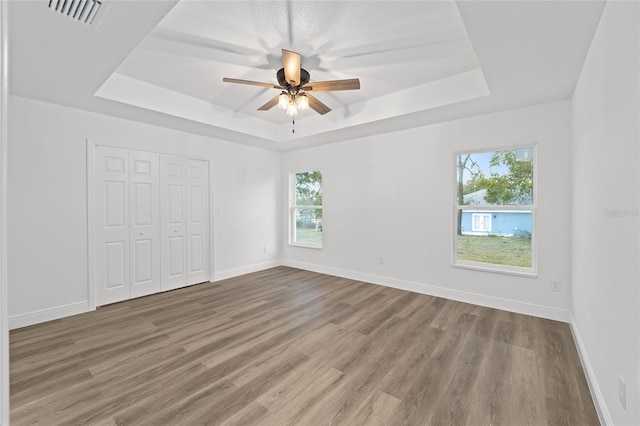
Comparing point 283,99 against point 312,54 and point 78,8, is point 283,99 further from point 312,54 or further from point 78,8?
point 78,8

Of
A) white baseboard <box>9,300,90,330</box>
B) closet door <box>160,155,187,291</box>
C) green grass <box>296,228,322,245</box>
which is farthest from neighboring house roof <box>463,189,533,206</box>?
white baseboard <box>9,300,90,330</box>

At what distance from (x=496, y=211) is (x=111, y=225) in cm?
512

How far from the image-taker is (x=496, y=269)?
3447 millimetres

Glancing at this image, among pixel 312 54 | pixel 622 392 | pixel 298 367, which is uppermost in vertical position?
pixel 312 54

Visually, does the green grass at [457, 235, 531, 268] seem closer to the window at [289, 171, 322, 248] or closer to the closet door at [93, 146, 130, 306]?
the window at [289, 171, 322, 248]

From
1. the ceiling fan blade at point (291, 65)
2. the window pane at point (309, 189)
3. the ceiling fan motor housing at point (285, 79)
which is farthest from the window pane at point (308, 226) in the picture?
the ceiling fan blade at point (291, 65)

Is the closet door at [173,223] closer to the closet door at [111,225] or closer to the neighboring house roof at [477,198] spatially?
the closet door at [111,225]

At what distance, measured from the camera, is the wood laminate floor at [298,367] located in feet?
5.60

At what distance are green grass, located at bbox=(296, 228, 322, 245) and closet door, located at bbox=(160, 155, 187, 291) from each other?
88.9 inches

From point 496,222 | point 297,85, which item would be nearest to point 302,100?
point 297,85

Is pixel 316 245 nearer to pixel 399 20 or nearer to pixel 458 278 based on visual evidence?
pixel 458 278

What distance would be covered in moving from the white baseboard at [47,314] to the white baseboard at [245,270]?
5.82 feet

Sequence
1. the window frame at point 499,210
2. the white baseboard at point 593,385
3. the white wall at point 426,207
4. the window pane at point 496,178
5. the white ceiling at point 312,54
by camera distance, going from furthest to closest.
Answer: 1. the window pane at point 496,178
2. the window frame at point 499,210
3. the white wall at point 426,207
4. the white ceiling at point 312,54
5. the white baseboard at point 593,385

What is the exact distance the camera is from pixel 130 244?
12.5 ft
